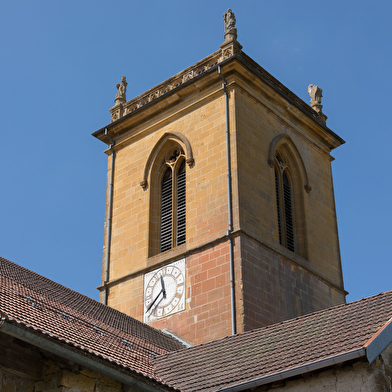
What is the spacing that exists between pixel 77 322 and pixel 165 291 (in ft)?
24.3

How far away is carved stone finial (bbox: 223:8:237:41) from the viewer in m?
21.5

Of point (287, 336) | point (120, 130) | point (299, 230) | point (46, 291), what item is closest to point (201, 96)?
point (120, 130)

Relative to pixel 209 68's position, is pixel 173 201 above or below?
below

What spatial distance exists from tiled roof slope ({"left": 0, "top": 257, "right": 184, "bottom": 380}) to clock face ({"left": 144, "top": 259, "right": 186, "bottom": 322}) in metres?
1.35

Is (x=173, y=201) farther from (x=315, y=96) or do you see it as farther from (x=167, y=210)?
(x=315, y=96)

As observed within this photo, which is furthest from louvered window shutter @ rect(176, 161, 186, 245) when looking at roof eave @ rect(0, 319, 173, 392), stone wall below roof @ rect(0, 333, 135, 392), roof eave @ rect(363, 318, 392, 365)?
stone wall below roof @ rect(0, 333, 135, 392)

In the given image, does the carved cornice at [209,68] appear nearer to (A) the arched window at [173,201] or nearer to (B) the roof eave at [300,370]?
(A) the arched window at [173,201]

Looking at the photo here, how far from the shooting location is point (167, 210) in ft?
68.7

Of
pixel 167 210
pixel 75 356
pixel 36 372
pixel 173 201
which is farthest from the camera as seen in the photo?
pixel 167 210

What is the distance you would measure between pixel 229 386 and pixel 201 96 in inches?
480

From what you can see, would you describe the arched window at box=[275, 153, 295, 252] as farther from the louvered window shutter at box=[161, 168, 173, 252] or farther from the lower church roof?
the lower church roof

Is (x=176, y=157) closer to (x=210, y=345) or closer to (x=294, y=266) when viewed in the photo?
(x=294, y=266)

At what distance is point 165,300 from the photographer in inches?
749

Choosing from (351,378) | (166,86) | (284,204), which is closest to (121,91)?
(166,86)
